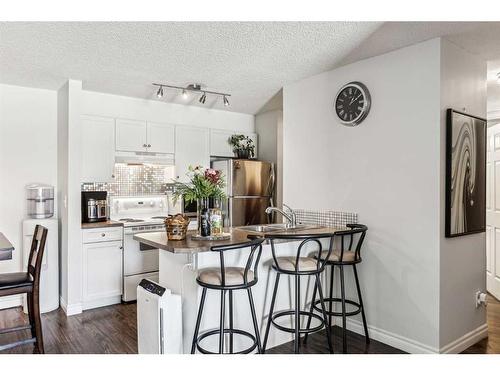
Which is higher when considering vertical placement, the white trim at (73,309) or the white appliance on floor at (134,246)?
the white appliance on floor at (134,246)

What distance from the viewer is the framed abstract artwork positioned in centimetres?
278

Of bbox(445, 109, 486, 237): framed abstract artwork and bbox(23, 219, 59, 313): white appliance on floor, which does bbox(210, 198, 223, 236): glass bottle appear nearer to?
bbox(445, 109, 486, 237): framed abstract artwork

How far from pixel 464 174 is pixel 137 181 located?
12.0ft

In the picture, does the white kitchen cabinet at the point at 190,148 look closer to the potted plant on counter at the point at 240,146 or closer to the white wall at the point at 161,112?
the white wall at the point at 161,112

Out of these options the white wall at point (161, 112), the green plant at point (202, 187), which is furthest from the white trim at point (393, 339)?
the white wall at point (161, 112)

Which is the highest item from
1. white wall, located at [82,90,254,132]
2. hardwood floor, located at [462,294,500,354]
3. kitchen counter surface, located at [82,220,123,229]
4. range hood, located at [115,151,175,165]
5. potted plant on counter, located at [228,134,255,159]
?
white wall, located at [82,90,254,132]

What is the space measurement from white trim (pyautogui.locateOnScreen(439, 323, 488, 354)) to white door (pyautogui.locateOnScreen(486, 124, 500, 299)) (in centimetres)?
140

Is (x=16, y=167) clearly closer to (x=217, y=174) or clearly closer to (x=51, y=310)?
(x=51, y=310)

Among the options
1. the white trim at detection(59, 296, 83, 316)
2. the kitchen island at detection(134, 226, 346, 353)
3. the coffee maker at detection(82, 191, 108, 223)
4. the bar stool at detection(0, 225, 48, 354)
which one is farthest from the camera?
the coffee maker at detection(82, 191, 108, 223)

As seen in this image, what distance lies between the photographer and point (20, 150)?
4.04 meters

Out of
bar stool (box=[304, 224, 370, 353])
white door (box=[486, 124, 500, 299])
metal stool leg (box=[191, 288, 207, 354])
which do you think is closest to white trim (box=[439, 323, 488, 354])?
bar stool (box=[304, 224, 370, 353])

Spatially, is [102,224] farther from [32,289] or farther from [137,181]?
[32,289]

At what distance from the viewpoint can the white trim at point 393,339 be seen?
281 centimetres

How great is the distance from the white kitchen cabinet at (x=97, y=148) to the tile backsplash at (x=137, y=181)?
152mm
